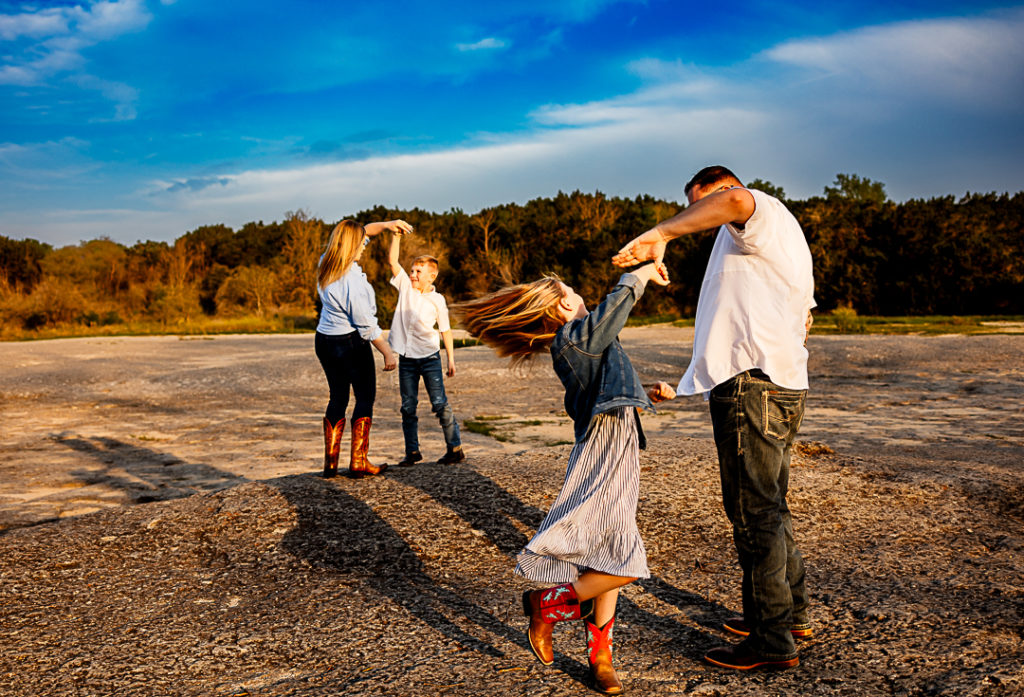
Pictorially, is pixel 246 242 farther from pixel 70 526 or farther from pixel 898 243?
pixel 70 526

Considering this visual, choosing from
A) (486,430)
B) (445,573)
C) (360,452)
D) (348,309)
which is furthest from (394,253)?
(486,430)

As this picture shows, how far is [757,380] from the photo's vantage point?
118 inches

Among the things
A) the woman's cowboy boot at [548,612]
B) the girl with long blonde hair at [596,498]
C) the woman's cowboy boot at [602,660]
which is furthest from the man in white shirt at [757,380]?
the woman's cowboy boot at [548,612]

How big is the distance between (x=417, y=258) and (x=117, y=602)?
359 centimetres

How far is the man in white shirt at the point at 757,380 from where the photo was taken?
2.99 m

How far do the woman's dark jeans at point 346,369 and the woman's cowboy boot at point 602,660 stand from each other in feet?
10.8

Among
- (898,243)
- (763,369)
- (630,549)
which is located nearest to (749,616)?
(630,549)

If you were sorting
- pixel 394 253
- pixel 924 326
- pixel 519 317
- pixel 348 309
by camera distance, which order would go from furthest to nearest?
1. pixel 924 326
2. pixel 394 253
3. pixel 348 309
4. pixel 519 317

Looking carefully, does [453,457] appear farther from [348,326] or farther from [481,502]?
[348,326]

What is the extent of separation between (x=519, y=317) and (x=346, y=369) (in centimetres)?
293

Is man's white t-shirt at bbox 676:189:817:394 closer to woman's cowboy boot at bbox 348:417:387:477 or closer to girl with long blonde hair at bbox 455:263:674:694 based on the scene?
girl with long blonde hair at bbox 455:263:674:694

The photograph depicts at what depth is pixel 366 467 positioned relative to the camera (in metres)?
6.08

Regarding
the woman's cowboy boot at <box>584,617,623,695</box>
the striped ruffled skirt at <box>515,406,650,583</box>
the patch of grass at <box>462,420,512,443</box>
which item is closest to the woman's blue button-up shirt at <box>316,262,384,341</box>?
the striped ruffled skirt at <box>515,406,650,583</box>

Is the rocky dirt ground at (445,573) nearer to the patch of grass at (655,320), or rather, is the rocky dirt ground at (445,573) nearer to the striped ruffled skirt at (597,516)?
the striped ruffled skirt at (597,516)
